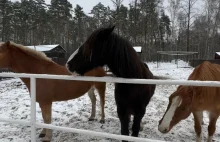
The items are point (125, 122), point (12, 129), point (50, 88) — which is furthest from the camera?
point (12, 129)

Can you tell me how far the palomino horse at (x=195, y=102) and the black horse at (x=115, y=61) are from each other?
0.39 meters

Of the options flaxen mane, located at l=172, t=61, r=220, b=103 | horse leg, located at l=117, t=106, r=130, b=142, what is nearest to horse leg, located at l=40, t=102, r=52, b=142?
horse leg, located at l=117, t=106, r=130, b=142

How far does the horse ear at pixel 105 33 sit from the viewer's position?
2469 millimetres

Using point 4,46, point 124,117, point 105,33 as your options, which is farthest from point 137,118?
point 4,46

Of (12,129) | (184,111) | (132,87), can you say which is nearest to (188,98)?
(184,111)

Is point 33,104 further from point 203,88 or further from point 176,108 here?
point 203,88

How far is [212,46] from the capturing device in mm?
38906

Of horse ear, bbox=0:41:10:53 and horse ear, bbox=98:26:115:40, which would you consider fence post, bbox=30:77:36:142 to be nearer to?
horse ear, bbox=98:26:115:40

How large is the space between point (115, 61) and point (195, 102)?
138 cm

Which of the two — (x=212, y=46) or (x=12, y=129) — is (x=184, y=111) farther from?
(x=212, y=46)

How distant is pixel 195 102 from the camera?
3201 mm

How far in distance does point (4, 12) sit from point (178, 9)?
29403mm

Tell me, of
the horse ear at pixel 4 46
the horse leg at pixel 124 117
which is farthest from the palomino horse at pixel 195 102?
the horse ear at pixel 4 46

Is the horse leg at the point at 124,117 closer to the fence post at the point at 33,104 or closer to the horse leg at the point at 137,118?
the horse leg at the point at 137,118
